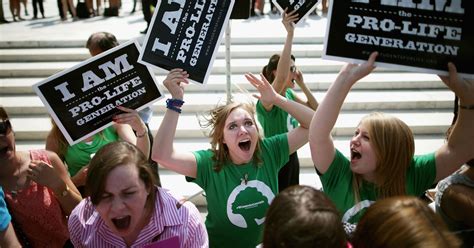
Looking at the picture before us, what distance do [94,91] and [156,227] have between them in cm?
115

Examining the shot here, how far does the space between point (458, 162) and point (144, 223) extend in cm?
144

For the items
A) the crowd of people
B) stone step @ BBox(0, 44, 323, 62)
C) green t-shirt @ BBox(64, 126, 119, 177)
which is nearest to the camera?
the crowd of people

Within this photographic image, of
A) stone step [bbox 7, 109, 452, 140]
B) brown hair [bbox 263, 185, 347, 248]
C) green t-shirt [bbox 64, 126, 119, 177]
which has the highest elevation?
brown hair [bbox 263, 185, 347, 248]

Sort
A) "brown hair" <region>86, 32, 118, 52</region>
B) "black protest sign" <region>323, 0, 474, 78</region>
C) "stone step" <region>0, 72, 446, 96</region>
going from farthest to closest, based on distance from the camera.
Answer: "stone step" <region>0, 72, 446, 96</region>, "brown hair" <region>86, 32, 118, 52</region>, "black protest sign" <region>323, 0, 474, 78</region>

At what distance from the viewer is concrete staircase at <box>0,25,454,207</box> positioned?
5.90 m

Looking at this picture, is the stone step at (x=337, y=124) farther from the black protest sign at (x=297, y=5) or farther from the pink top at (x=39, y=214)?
the pink top at (x=39, y=214)

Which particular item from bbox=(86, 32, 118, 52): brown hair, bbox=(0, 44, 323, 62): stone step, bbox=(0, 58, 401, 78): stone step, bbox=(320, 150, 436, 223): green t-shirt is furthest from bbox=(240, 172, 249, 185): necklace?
bbox=(0, 44, 323, 62): stone step

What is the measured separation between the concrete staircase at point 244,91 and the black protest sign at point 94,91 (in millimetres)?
2425

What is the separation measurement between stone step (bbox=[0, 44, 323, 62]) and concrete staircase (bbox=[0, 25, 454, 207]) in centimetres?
2

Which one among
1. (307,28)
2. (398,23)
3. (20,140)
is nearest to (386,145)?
(398,23)

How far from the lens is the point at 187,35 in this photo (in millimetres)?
2602

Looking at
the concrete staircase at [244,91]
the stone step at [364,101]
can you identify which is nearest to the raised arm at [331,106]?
the concrete staircase at [244,91]

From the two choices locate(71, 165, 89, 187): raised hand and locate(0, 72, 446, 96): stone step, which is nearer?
locate(71, 165, 89, 187): raised hand

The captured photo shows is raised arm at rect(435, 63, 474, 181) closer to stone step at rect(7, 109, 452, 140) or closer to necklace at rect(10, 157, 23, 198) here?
necklace at rect(10, 157, 23, 198)
